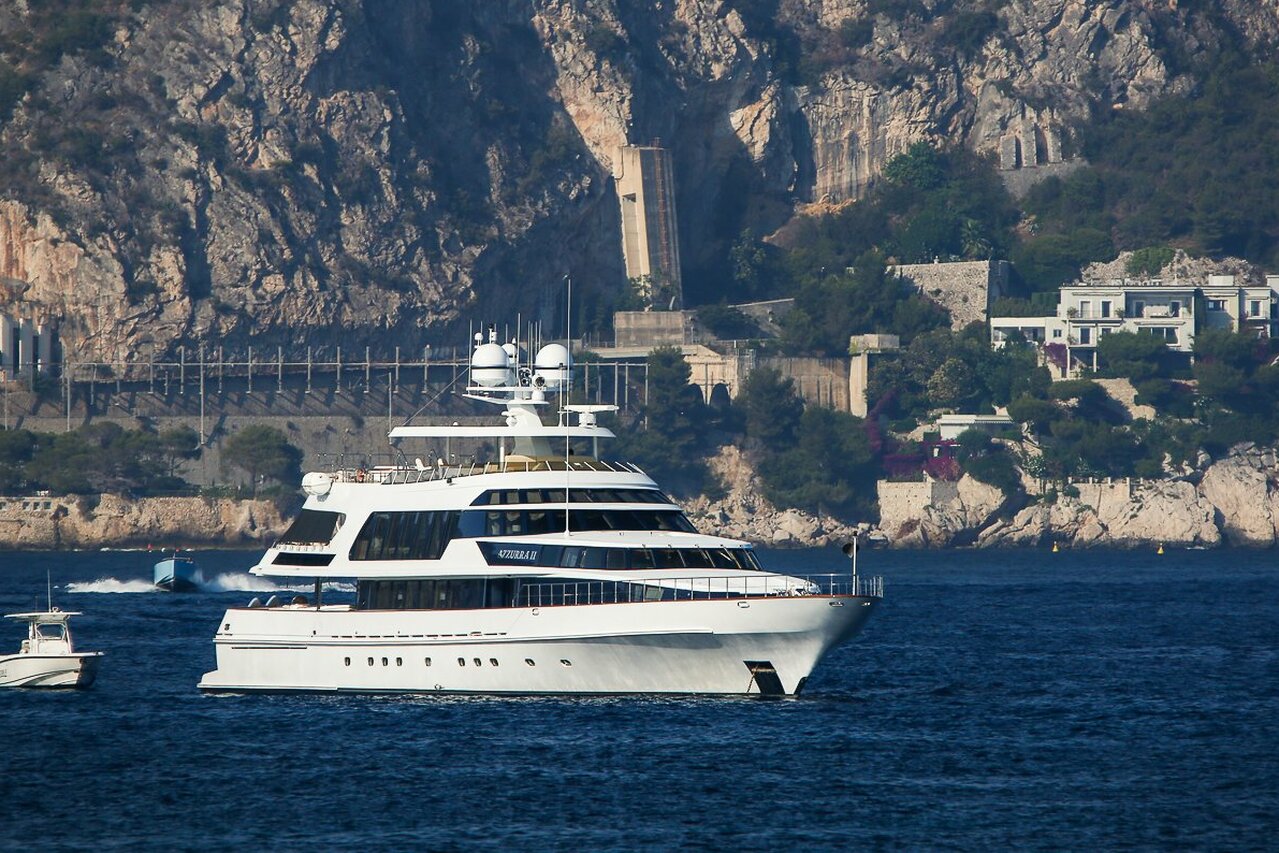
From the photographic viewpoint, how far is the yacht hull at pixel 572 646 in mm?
60344

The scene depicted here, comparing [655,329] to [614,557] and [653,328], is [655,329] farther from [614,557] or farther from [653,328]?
[614,557]

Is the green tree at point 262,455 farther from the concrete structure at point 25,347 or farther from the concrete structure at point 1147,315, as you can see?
the concrete structure at point 1147,315

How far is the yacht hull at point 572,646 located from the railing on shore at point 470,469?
4191 mm

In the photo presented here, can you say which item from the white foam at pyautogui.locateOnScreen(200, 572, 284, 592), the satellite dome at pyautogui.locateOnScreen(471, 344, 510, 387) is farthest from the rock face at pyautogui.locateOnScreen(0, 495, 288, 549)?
the satellite dome at pyautogui.locateOnScreen(471, 344, 510, 387)

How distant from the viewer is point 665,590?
61.4 metres

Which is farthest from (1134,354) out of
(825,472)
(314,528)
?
(314,528)

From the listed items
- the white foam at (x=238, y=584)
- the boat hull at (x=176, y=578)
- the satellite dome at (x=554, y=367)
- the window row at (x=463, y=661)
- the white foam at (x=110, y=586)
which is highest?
the satellite dome at (x=554, y=367)

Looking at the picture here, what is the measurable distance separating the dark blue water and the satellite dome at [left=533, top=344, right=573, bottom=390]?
1083cm

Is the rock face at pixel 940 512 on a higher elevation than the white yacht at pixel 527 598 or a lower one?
lower

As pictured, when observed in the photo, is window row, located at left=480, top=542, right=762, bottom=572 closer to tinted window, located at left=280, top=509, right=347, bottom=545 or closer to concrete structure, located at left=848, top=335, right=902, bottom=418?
tinted window, located at left=280, top=509, right=347, bottom=545

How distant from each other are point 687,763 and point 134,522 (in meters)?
114

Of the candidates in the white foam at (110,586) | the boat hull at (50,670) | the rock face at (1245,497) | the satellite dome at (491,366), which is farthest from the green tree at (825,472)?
the boat hull at (50,670)

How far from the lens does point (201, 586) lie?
120m

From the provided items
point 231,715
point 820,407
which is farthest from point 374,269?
point 231,715
